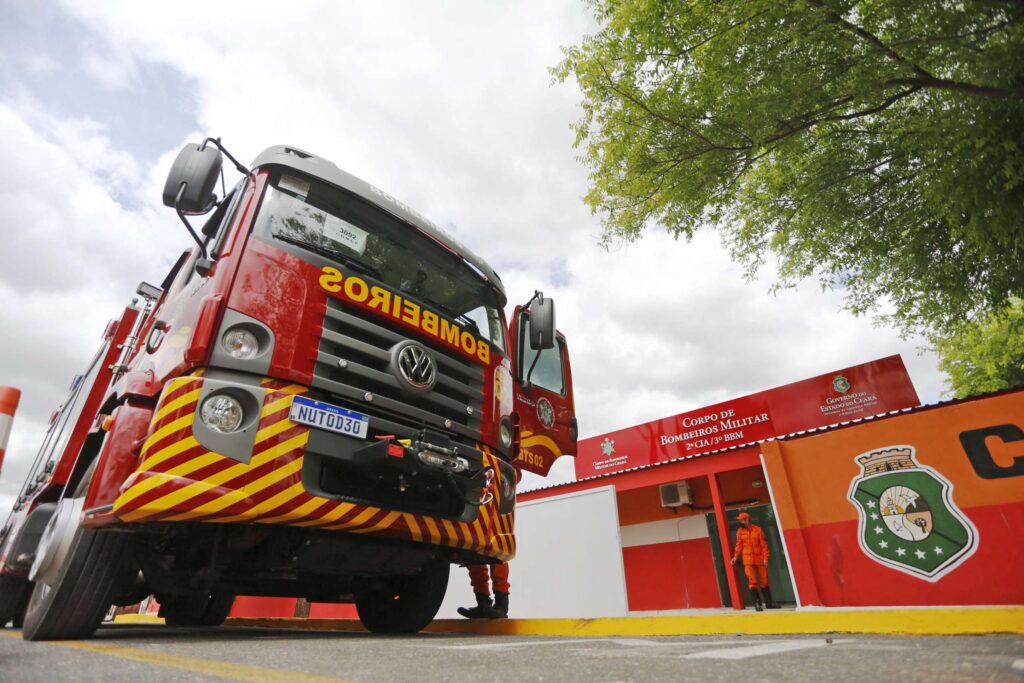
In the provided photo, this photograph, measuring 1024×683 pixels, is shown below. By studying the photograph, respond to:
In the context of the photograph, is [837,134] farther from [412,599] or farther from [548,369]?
[412,599]

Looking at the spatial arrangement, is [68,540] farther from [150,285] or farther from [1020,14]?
[1020,14]

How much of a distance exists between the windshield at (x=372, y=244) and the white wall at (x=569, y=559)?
2.92 metres

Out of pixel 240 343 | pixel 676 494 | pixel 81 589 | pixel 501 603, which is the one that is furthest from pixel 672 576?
pixel 240 343

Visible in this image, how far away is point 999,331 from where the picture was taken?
47.5ft

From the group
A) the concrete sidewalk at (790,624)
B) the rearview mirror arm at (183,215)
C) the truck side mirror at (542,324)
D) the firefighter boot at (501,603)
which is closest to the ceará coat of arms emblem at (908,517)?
the concrete sidewalk at (790,624)

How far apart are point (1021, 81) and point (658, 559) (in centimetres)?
1079

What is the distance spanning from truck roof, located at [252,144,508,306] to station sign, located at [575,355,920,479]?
8997mm

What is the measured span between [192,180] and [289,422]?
1.50m

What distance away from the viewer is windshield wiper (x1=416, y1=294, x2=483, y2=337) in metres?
3.77

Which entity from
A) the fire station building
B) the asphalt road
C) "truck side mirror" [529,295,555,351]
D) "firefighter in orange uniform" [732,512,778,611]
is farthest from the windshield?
"firefighter in orange uniform" [732,512,778,611]

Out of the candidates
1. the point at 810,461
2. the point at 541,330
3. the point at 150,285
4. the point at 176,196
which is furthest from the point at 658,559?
the point at 176,196

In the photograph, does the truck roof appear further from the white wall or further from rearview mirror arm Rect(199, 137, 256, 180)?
the white wall

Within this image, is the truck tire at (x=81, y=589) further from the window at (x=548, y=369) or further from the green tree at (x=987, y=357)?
the green tree at (x=987, y=357)

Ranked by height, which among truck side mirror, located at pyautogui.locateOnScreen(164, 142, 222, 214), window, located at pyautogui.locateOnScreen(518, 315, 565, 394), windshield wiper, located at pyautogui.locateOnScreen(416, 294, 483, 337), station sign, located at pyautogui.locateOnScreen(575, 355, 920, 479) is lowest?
windshield wiper, located at pyautogui.locateOnScreen(416, 294, 483, 337)
